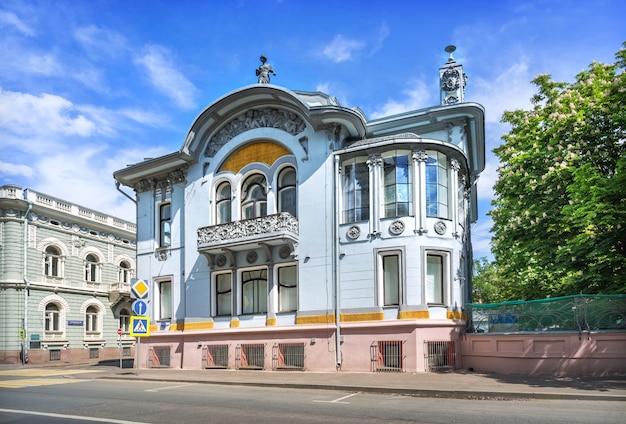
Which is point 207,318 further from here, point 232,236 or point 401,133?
point 401,133

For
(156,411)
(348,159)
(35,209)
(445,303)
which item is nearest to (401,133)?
(348,159)

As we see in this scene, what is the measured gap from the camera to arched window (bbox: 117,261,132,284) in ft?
158

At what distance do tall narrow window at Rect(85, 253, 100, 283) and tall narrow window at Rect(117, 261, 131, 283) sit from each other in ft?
7.68

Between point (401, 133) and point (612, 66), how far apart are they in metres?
8.09

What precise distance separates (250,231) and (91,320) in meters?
27.5

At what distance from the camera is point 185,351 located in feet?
80.7

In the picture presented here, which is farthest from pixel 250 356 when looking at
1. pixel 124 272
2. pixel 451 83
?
pixel 124 272

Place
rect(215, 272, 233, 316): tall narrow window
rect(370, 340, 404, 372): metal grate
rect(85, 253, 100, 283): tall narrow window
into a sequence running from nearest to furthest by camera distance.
Result: 1. rect(370, 340, 404, 372): metal grate
2. rect(215, 272, 233, 316): tall narrow window
3. rect(85, 253, 100, 283): tall narrow window

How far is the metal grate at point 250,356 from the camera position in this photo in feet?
74.5

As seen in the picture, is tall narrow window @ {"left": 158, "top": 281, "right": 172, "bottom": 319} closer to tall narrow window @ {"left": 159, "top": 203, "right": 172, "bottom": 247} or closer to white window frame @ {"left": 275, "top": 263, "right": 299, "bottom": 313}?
tall narrow window @ {"left": 159, "top": 203, "right": 172, "bottom": 247}

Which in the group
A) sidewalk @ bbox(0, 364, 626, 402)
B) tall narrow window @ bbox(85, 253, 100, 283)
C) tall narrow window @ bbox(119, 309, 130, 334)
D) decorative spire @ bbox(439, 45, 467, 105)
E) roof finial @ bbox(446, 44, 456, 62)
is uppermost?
roof finial @ bbox(446, 44, 456, 62)

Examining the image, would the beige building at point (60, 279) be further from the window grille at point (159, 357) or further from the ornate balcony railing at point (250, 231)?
the ornate balcony railing at point (250, 231)

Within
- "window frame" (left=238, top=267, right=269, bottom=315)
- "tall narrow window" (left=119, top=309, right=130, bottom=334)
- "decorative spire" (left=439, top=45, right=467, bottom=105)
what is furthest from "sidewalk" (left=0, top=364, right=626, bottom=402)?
"tall narrow window" (left=119, top=309, right=130, bottom=334)

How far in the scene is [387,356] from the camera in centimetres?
2009
